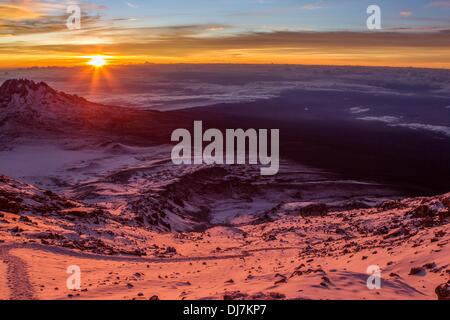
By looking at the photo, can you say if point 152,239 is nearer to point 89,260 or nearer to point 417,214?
point 89,260

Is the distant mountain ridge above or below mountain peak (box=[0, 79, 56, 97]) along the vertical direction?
below

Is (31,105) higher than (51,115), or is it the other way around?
(31,105)

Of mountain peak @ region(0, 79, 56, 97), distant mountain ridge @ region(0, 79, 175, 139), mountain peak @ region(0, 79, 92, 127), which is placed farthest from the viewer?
mountain peak @ region(0, 79, 56, 97)

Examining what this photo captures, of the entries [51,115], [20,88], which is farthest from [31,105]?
[20,88]

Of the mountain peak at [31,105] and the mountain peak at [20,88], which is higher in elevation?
the mountain peak at [20,88]

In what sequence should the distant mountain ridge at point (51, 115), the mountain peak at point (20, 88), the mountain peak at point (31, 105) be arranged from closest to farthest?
the distant mountain ridge at point (51, 115) → the mountain peak at point (31, 105) → the mountain peak at point (20, 88)

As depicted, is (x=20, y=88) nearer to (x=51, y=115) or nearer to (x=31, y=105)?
(x=31, y=105)

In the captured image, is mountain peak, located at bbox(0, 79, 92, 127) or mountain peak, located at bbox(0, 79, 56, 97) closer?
mountain peak, located at bbox(0, 79, 92, 127)

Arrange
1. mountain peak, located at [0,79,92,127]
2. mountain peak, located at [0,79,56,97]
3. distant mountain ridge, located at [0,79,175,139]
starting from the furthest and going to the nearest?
1. mountain peak, located at [0,79,56,97]
2. mountain peak, located at [0,79,92,127]
3. distant mountain ridge, located at [0,79,175,139]

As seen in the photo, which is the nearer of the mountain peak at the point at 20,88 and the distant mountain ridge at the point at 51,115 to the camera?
the distant mountain ridge at the point at 51,115

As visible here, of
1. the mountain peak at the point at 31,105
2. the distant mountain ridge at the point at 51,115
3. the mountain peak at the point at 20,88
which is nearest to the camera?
the distant mountain ridge at the point at 51,115

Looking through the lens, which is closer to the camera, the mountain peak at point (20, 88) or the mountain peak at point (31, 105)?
the mountain peak at point (31, 105)

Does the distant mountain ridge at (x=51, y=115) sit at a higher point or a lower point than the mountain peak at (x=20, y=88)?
lower
